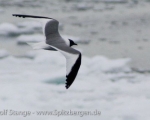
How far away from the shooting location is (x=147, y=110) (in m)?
3.96

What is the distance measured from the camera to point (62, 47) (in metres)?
2.89

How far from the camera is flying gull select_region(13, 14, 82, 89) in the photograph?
266 centimetres

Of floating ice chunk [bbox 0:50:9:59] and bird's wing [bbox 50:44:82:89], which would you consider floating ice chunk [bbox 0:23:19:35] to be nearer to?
floating ice chunk [bbox 0:50:9:59]

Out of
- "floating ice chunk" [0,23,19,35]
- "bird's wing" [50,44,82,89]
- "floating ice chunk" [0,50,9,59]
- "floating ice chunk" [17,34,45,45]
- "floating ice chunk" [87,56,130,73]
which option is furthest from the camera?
"floating ice chunk" [0,23,19,35]

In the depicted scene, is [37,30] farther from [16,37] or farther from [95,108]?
[95,108]

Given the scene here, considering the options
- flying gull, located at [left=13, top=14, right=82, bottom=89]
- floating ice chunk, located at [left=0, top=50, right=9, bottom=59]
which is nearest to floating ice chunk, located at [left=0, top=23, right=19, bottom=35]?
floating ice chunk, located at [left=0, top=50, right=9, bottom=59]

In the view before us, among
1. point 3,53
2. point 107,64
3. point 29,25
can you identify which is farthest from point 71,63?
point 29,25

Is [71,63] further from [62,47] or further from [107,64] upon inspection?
[107,64]

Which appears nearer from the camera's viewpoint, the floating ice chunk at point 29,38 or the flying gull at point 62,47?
the flying gull at point 62,47


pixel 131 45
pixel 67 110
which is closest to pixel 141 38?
pixel 131 45

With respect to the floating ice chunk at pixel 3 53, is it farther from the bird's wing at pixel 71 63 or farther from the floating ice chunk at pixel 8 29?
the bird's wing at pixel 71 63


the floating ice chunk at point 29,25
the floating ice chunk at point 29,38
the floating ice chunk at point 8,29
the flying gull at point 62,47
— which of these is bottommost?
the floating ice chunk at point 29,25

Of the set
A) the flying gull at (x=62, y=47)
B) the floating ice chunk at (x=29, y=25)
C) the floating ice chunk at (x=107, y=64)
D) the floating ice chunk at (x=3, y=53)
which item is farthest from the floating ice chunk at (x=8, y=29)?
the flying gull at (x=62, y=47)

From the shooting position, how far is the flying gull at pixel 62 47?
2664 mm
